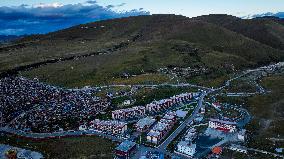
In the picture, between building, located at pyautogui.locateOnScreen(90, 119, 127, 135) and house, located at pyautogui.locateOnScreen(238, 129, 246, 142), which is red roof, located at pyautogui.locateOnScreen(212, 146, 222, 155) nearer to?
house, located at pyautogui.locateOnScreen(238, 129, 246, 142)

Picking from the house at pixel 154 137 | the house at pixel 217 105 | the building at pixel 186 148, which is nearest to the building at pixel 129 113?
the house at pixel 154 137

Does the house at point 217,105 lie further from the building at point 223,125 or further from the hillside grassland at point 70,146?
the hillside grassland at point 70,146

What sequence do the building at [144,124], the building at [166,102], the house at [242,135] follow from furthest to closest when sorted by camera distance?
the building at [166,102]
the building at [144,124]
the house at [242,135]

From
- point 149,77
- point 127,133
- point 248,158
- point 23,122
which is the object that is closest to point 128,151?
point 127,133

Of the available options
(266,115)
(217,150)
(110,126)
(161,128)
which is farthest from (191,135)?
(266,115)

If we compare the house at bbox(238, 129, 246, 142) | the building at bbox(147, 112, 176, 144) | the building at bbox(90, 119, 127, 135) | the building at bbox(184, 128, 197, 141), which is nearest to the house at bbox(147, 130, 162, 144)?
the building at bbox(147, 112, 176, 144)

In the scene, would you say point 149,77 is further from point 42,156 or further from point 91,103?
point 42,156

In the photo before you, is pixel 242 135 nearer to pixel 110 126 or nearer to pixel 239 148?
pixel 239 148

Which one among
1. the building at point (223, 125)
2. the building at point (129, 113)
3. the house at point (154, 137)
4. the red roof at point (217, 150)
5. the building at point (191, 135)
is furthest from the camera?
the building at point (129, 113)
